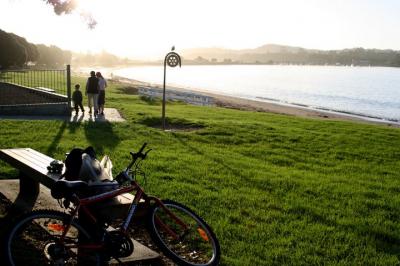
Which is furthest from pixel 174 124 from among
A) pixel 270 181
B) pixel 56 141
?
pixel 270 181

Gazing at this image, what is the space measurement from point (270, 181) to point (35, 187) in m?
4.15

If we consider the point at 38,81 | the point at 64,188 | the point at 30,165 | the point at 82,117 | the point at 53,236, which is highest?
the point at 64,188

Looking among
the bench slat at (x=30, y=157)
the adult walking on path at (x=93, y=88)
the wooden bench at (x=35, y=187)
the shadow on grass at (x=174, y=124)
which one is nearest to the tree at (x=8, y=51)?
the adult walking on path at (x=93, y=88)

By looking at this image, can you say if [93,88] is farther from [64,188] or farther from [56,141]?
[64,188]

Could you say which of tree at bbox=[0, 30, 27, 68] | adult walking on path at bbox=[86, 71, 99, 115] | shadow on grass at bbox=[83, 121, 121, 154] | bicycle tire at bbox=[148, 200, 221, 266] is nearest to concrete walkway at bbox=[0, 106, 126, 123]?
adult walking on path at bbox=[86, 71, 99, 115]

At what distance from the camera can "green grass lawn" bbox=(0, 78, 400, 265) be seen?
5.84 m

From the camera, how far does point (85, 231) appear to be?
4195 mm

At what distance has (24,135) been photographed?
1223 centimetres

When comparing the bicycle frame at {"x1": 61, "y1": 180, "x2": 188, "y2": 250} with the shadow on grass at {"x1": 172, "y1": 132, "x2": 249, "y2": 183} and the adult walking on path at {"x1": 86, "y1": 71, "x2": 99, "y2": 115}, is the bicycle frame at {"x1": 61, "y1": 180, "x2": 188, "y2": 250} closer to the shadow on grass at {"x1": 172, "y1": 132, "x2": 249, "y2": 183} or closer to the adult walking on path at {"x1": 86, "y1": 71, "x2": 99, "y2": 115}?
the shadow on grass at {"x1": 172, "y1": 132, "x2": 249, "y2": 183}

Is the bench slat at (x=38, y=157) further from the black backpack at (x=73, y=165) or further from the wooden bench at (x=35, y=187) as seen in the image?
the black backpack at (x=73, y=165)

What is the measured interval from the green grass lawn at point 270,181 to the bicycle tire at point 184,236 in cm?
28

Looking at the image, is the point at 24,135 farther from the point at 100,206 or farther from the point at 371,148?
the point at 371,148

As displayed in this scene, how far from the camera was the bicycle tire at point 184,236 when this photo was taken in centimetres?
460

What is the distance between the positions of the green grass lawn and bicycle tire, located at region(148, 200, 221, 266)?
279mm
